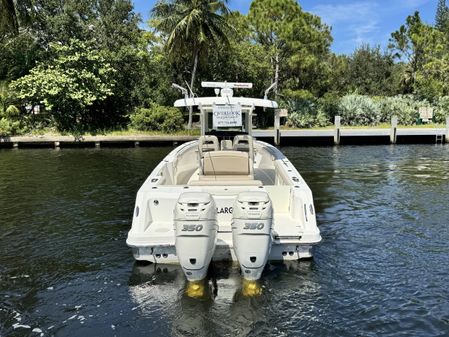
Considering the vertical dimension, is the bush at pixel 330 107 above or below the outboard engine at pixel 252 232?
above

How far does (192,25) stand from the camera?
27.2 meters

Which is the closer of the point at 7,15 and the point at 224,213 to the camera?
the point at 224,213

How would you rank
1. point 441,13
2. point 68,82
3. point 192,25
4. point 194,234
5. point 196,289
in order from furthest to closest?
1. point 441,13
2. point 192,25
3. point 68,82
4. point 196,289
5. point 194,234

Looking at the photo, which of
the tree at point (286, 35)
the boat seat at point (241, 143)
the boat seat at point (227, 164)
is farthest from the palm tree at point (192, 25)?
the boat seat at point (227, 164)

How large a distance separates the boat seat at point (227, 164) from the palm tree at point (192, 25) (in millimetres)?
19622

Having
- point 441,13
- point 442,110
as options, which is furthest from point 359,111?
point 441,13

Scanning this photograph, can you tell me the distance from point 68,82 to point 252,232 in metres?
24.1

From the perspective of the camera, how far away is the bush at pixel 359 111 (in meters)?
32.7

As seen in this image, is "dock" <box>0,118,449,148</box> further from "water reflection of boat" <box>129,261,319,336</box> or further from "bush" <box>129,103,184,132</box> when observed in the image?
"water reflection of boat" <box>129,261,319,336</box>

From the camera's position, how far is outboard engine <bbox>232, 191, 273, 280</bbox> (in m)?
5.29

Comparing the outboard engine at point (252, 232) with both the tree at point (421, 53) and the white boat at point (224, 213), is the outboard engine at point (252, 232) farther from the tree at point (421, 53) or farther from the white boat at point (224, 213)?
the tree at point (421, 53)

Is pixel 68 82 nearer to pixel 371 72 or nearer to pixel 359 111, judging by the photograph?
pixel 359 111

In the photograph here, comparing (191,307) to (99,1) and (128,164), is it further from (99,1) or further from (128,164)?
(99,1)

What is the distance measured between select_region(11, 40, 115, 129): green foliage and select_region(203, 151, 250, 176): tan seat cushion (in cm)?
2070
